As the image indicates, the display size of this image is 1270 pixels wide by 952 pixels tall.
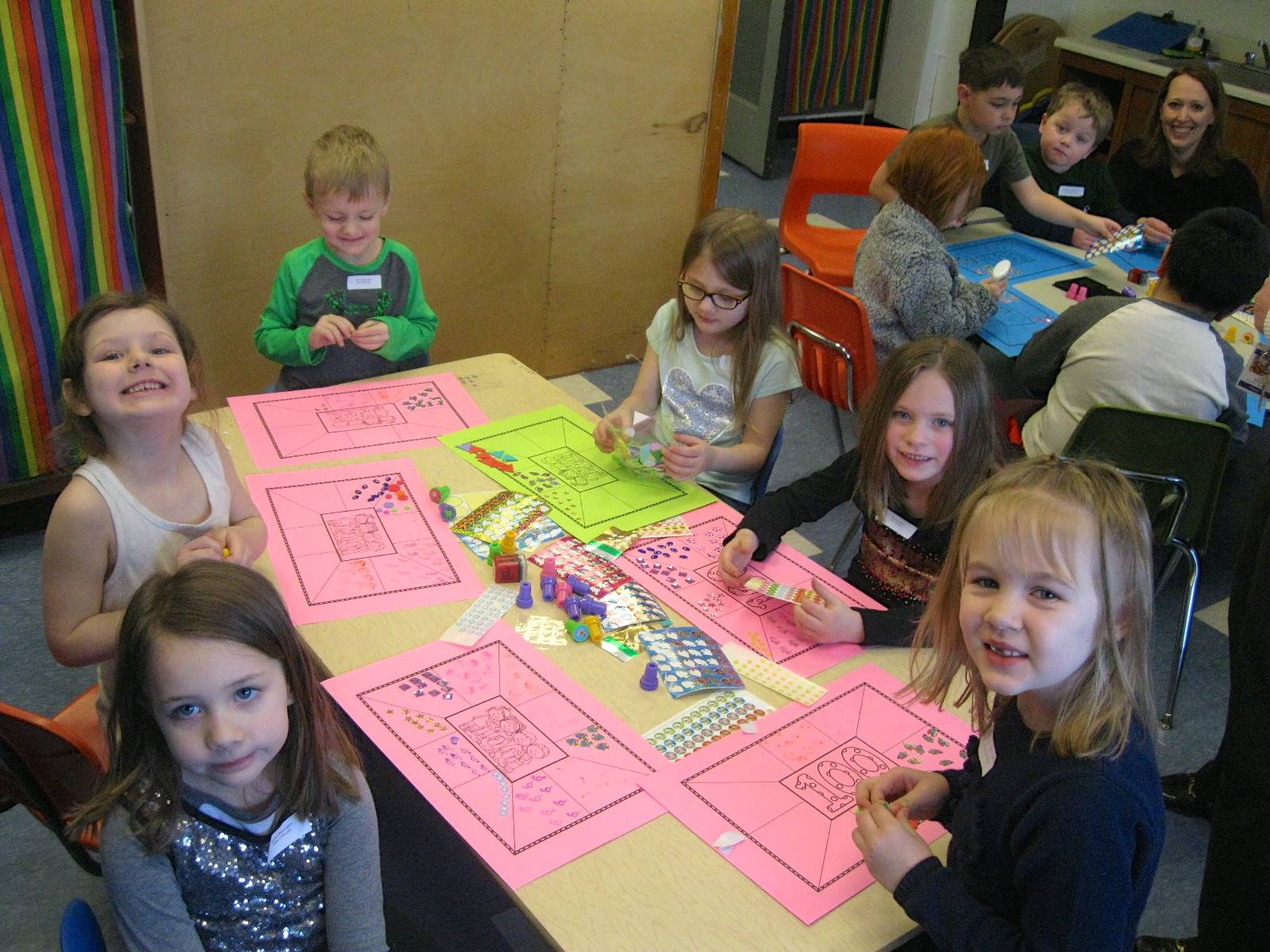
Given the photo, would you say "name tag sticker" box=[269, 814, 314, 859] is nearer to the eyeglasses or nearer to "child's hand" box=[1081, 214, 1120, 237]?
the eyeglasses

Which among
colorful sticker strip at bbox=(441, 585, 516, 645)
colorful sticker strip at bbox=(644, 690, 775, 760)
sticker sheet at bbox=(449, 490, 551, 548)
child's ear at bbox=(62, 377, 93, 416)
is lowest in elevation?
colorful sticker strip at bbox=(644, 690, 775, 760)

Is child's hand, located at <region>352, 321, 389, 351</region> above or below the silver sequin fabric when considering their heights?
above

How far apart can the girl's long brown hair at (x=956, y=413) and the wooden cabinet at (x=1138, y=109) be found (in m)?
3.91

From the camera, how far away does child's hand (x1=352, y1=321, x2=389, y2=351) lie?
2.43 metres

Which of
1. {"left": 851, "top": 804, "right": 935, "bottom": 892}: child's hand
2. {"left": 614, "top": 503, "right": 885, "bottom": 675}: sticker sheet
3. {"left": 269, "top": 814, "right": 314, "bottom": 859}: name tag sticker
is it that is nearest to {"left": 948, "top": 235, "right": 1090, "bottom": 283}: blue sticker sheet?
{"left": 614, "top": 503, "right": 885, "bottom": 675}: sticker sheet

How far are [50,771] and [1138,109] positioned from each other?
6.19 metres

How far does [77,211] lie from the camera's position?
110 inches

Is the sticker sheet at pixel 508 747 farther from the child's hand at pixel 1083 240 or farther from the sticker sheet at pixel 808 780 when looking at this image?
the child's hand at pixel 1083 240

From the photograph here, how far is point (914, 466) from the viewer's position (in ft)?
6.27

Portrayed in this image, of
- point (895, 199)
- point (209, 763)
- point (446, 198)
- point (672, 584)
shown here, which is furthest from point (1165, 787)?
point (446, 198)

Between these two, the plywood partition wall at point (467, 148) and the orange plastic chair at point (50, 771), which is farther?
the plywood partition wall at point (467, 148)

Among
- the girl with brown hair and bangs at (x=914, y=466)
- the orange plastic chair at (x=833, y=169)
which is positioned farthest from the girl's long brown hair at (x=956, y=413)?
the orange plastic chair at (x=833, y=169)

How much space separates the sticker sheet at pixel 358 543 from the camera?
68.6 inches

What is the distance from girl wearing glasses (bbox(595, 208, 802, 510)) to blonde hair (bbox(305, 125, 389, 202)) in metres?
0.72
